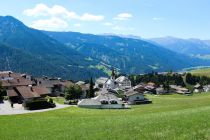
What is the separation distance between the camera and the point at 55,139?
3369 cm

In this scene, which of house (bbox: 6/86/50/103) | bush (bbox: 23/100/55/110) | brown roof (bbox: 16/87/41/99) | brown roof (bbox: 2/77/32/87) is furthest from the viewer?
Result: brown roof (bbox: 2/77/32/87)

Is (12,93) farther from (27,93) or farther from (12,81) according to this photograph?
(12,81)

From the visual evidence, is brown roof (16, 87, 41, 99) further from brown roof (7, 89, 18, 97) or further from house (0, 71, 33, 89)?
house (0, 71, 33, 89)

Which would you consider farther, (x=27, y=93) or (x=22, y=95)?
(x=27, y=93)

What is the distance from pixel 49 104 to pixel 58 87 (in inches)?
2650

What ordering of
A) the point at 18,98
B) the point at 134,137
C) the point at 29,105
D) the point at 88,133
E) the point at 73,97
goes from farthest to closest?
1. the point at 73,97
2. the point at 18,98
3. the point at 29,105
4. the point at 88,133
5. the point at 134,137

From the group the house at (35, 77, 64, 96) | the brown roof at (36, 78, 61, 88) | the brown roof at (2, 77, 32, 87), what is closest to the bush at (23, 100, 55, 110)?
the brown roof at (2, 77, 32, 87)

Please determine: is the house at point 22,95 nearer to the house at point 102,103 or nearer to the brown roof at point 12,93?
the brown roof at point 12,93

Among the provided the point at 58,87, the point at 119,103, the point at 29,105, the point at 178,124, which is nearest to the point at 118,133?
the point at 178,124

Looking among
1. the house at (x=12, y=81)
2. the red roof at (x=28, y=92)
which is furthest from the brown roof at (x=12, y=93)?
A: the house at (x=12, y=81)

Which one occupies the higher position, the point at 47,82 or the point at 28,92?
the point at 47,82

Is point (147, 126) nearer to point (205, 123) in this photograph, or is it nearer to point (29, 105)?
point (205, 123)

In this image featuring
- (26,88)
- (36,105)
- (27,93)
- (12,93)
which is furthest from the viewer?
(26,88)

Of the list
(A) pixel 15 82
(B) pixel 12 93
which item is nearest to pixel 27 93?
(B) pixel 12 93
